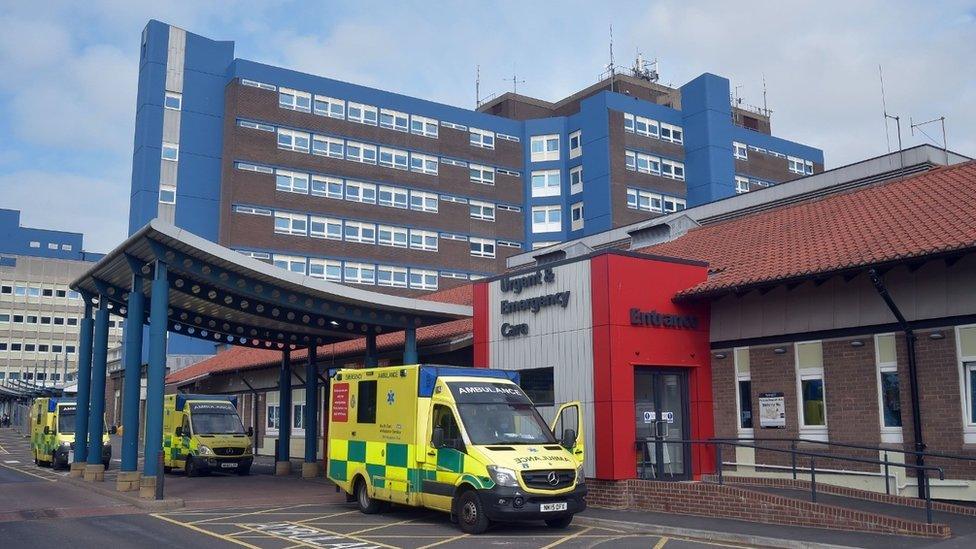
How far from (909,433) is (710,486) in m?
3.46

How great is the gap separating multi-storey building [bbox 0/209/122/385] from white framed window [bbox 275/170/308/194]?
6299 cm

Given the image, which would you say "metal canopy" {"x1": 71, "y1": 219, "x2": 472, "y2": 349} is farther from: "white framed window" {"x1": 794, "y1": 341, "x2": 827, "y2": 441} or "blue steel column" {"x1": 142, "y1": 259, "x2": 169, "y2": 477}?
"white framed window" {"x1": 794, "y1": 341, "x2": 827, "y2": 441}

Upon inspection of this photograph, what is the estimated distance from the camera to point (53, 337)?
11281cm

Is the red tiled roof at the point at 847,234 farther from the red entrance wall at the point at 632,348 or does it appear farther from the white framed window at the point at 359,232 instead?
the white framed window at the point at 359,232

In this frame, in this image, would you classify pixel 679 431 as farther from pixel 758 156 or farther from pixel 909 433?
pixel 758 156

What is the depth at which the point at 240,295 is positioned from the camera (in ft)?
69.6

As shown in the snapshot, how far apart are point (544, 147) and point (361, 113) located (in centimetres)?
1528

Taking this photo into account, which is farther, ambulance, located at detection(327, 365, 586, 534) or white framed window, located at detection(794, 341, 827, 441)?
white framed window, located at detection(794, 341, 827, 441)

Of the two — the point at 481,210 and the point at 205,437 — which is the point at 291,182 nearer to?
the point at 481,210

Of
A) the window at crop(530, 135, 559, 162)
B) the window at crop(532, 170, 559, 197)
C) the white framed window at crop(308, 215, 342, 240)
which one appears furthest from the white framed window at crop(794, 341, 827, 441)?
the window at crop(530, 135, 559, 162)

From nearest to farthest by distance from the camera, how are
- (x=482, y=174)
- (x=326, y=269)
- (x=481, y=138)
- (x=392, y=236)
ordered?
(x=326, y=269) < (x=392, y=236) < (x=482, y=174) < (x=481, y=138)

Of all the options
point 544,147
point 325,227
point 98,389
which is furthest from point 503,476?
point 544,147

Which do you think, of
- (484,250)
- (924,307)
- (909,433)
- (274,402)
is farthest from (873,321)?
(484,250)

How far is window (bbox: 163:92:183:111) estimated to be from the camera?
56031 mm
